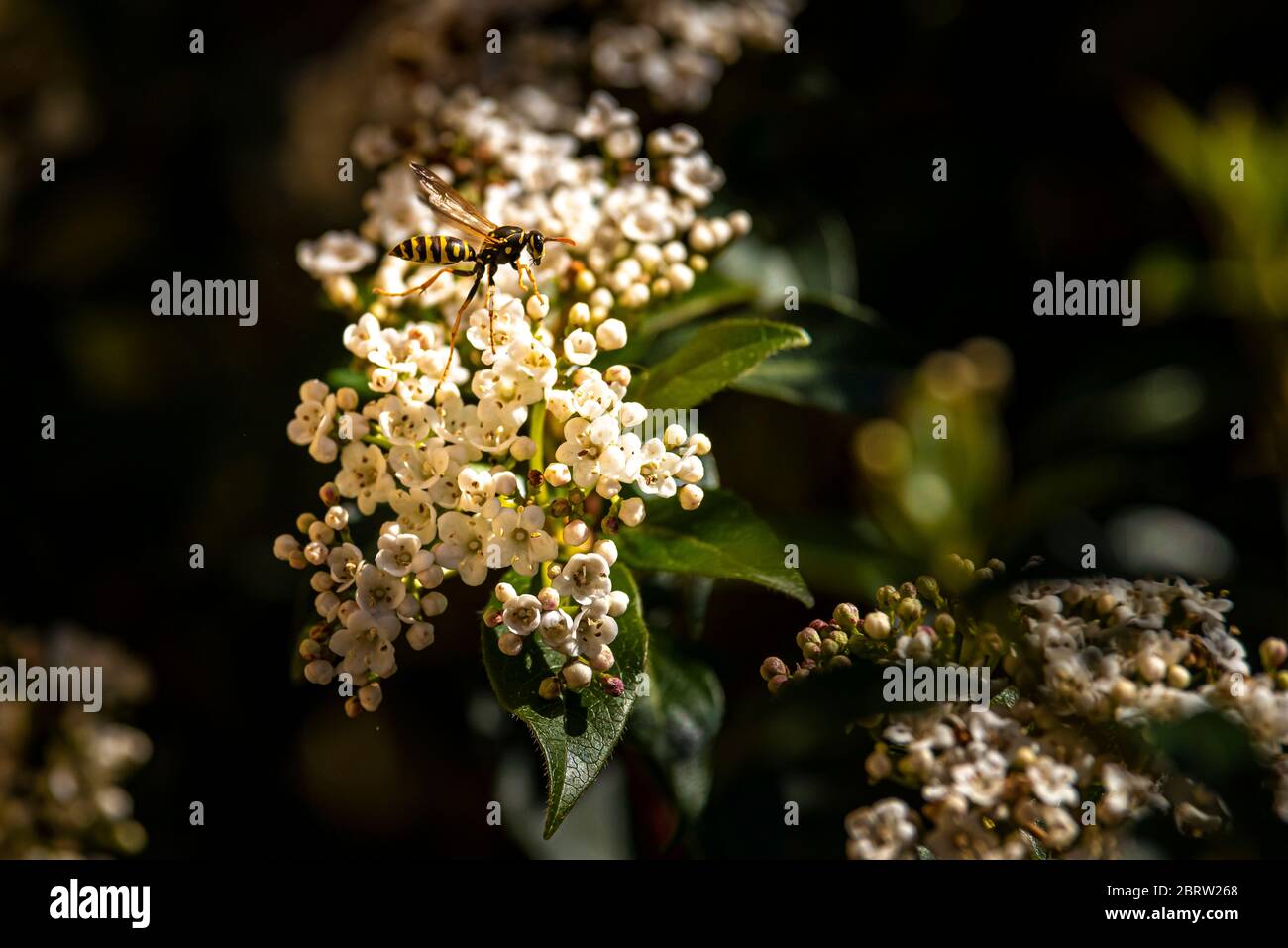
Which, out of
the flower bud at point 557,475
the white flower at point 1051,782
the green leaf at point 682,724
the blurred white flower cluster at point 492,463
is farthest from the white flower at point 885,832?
the flower bud at point 557,475

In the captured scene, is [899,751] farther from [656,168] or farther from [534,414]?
[656,168]

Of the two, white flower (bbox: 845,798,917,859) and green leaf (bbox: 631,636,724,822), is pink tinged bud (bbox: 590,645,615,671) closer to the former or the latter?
green leaf (bbox: 631,636,724,822)

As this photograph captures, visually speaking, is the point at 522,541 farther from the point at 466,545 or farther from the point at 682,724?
the point at 682,724

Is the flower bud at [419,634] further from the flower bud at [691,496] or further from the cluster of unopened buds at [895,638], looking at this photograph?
the cluster of unopened buds at [895,638]

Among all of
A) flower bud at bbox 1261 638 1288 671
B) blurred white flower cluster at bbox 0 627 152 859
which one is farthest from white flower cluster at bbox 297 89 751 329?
blurred white flower cluster at bbox 0 627 152 859

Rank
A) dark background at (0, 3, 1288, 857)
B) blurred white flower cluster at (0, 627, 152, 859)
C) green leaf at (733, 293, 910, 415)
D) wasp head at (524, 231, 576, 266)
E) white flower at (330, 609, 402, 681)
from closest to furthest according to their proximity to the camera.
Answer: white flower at (330, 609, 402, 681) → wasp head at (524, 231, 576, 266) → green leaf at (733, 293, 910, 415) → blurred white flower cluster at (0, 627, 152, 859) → dark background at (0, 3, 1288, 857)

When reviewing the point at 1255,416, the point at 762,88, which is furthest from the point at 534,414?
the point at 1255,416
